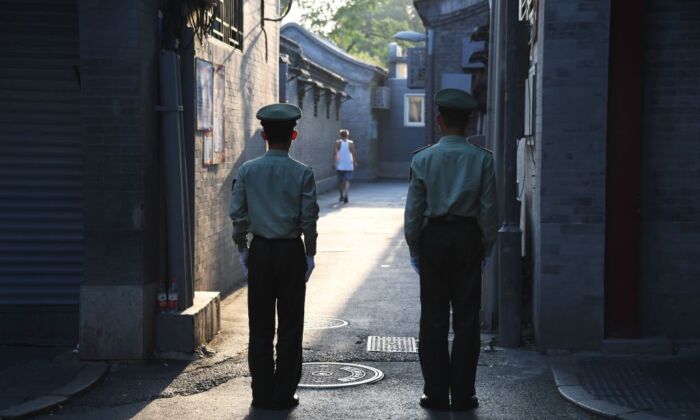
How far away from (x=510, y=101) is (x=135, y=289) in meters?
3.52

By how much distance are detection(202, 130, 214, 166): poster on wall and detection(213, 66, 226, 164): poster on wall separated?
0.13 meters

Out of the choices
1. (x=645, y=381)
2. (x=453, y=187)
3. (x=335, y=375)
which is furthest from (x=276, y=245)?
(x=645, y=381)

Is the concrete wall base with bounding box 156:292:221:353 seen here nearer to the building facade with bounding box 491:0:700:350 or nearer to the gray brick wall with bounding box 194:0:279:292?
the gray brick wall with bounding box 194:0:279:292

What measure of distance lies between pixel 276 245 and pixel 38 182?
301cm

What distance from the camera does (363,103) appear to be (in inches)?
1624

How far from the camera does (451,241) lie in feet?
20.6

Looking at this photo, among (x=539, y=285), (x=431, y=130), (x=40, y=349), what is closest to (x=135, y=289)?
(x=40, y=349)

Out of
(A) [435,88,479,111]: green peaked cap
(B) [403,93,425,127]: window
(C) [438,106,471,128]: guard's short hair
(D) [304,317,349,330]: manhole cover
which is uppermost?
(B) [403,93,425,127]: window

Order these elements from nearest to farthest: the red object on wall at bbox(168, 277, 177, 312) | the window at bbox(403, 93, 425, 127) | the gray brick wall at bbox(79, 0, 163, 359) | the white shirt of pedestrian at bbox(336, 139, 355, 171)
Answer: the gray brick wall at bbox(79, 0, 163, 359)
the red object on wall at bbox(168, 277, 177, 312)
the white shirt of pedestrian at bbox(336, 139, 355, 171)
the window at bbox(403, 93, 425, 127)

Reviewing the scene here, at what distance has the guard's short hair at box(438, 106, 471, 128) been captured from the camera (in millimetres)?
6414

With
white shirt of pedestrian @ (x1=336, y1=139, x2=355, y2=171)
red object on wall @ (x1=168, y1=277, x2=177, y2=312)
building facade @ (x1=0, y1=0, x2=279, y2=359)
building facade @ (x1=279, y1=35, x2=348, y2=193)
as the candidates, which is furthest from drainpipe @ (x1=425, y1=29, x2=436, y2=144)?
red object on wall @ (x1=168, y1=277, x2=177, y2=312)

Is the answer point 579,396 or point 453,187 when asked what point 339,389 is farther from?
point 453,187

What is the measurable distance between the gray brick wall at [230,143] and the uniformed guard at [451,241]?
12.6 ft

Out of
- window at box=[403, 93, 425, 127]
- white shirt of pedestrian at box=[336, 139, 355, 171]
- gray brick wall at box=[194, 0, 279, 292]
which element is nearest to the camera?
gray brick wall at box=[194, 0, 279, 292]
